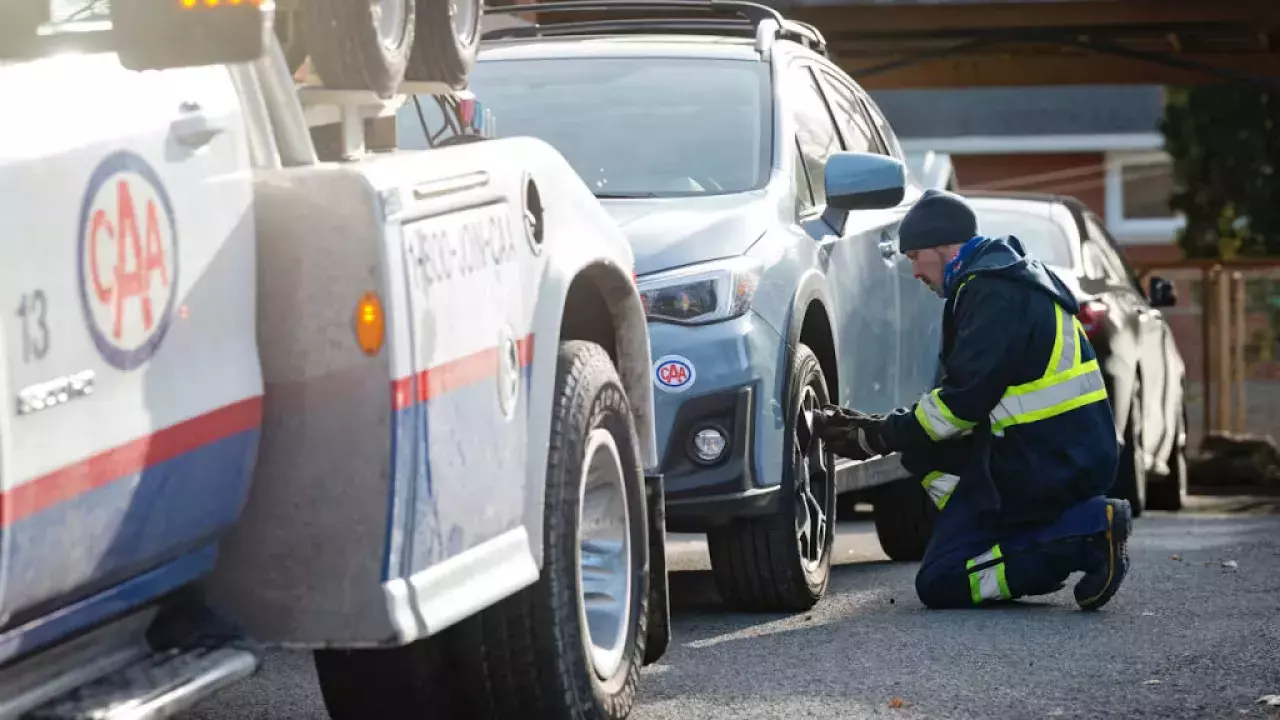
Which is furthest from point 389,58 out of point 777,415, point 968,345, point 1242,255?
point 1242,255

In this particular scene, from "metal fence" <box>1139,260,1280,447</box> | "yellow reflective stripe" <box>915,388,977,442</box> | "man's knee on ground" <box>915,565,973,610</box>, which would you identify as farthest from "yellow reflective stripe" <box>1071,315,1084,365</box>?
"metal fence" <box>1139,260,1280,447</box>

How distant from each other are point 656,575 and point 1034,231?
311 inches

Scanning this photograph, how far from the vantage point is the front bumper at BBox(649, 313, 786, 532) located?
7250mm

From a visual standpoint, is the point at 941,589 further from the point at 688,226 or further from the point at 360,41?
the point at 360,41

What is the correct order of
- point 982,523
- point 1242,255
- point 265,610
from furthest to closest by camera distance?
point 1242,255, point 982,523, point 265,610

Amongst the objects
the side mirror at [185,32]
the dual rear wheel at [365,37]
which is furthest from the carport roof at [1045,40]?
the side mirror at [185,32]

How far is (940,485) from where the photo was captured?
8.12 meters

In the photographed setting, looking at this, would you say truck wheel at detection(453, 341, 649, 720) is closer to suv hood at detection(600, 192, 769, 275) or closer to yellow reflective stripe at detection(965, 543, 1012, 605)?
suv hood at detection(600, 192, 769, 275)

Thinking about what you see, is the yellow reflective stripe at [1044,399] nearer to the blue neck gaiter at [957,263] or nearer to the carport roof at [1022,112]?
the blue neck gaiter at [957,263]

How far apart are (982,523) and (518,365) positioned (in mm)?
3475

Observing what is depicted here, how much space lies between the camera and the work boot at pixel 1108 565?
300 inches

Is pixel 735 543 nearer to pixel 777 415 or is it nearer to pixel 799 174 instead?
pixel 777 415

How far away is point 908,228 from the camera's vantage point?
316 inches

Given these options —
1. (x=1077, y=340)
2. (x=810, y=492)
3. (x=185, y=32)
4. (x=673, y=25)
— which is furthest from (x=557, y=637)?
(x=673, y=25)
